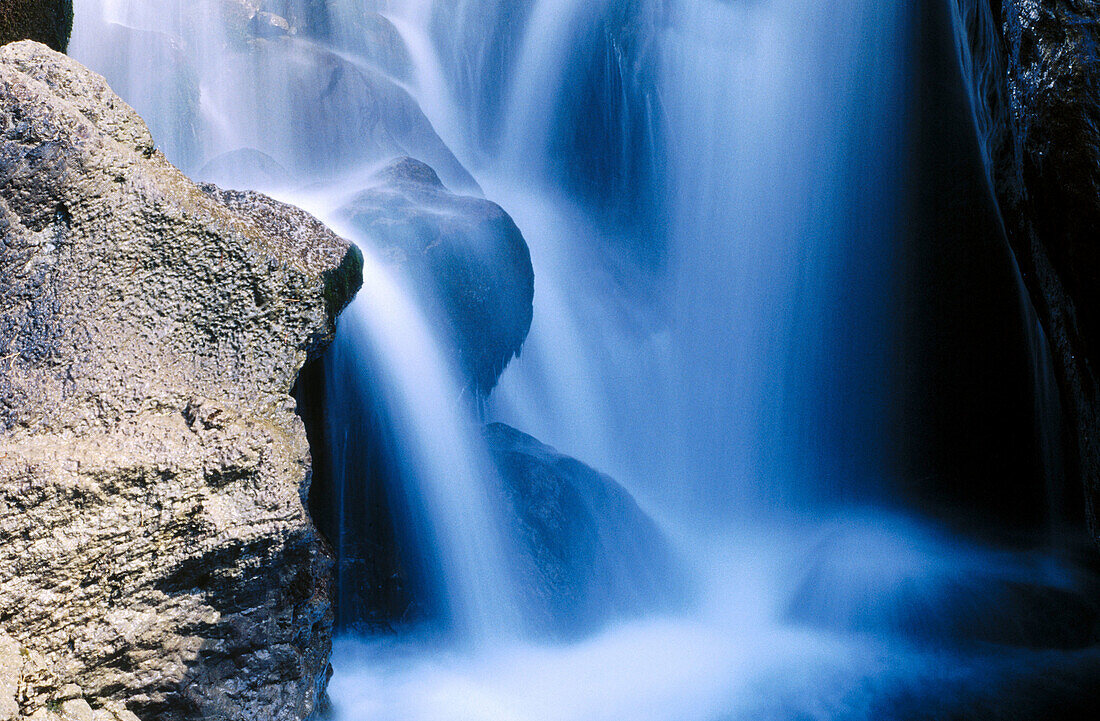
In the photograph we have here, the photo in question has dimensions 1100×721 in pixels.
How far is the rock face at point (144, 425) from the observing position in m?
1.97

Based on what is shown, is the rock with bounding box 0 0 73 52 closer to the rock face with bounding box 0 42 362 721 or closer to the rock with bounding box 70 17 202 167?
the rock face with bounding box 0 42 362 721

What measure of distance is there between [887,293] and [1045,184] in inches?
175

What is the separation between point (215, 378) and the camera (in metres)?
2.35

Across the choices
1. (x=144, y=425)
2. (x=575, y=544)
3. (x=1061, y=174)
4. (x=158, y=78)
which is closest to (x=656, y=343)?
(x=575, y=544)

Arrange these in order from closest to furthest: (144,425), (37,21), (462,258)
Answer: (144,425) < (37,21) < (462,258)

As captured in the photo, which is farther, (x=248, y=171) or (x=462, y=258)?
(x=248, y=171)

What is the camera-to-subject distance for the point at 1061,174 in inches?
119

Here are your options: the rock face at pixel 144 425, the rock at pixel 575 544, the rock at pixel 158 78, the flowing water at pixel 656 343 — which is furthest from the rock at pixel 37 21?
the rock at pixel 158 78

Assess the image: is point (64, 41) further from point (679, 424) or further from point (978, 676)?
point (679, 424)

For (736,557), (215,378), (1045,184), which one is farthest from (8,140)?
(736,557)

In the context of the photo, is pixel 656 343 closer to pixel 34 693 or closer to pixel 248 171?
pixel 248 171

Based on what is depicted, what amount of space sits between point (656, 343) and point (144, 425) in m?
8.05

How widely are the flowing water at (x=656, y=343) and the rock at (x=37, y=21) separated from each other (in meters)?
2.30

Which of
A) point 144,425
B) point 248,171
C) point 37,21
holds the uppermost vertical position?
point 248,171
